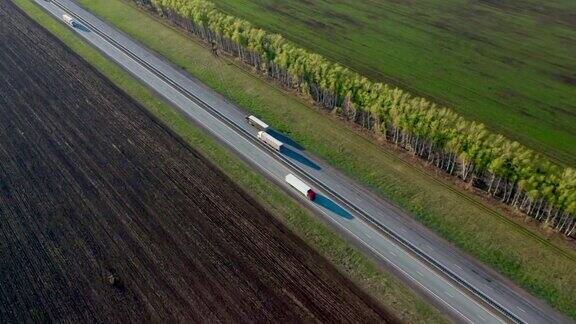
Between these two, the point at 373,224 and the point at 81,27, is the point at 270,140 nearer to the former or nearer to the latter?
the point at 373,224

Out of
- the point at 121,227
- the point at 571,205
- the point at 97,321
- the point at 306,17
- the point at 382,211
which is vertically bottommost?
the point at 97,321

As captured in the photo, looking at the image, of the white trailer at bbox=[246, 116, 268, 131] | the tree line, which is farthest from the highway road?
the tree line

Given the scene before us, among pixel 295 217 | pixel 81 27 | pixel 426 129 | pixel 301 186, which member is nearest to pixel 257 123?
pixel 301 186

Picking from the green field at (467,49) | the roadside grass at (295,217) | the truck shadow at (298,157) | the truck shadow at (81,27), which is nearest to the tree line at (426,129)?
the green field at (467,49)

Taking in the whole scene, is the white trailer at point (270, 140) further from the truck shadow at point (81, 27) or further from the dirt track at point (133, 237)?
the truck shadow at point (81, 27)

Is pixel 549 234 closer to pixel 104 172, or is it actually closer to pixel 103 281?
pixel 103 281

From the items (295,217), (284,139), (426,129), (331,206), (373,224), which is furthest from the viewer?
(284,139)

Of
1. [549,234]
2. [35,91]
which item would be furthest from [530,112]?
[35,91]
